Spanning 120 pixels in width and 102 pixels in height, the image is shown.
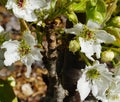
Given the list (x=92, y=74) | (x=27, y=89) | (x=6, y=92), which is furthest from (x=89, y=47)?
(x=27, y=89)

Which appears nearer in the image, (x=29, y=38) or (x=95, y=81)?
(x=29, y=38)

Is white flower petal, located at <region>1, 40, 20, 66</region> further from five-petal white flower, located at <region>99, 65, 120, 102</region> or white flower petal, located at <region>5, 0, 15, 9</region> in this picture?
five-petal white flower, located at <region>99, 65, 120, 102</region>

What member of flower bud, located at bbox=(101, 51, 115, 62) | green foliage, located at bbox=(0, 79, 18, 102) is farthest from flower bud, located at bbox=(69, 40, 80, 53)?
green foliage, located at bbox=(0, 79, 18, 102)

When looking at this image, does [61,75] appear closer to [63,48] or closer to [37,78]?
[63,48]

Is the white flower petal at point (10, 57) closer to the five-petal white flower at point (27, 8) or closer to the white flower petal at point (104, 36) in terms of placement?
the five-petal white flower at point (27, 8)

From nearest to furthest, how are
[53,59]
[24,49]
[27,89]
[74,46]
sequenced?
[74,46]
[24,49]
[53,59]
[27,89]

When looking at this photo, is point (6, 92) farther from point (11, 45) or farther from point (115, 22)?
point (115, 22)
